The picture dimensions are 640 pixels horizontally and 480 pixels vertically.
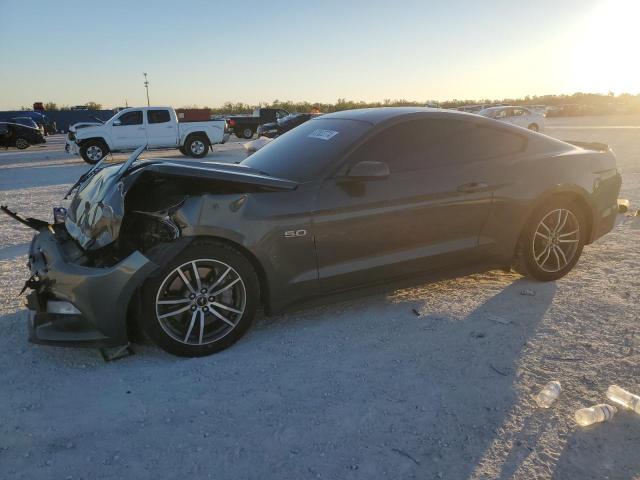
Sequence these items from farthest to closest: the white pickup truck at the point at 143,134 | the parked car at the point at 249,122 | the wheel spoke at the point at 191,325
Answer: the parked car at the point at 249,122 < the white pickup truck at the point at 143,134 < the wheel spoke at the point at 191,325

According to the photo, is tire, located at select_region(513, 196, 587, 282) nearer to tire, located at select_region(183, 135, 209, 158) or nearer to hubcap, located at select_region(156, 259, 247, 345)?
hubcap, located at select_region(156, 259, 247, 345)

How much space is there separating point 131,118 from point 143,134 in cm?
68

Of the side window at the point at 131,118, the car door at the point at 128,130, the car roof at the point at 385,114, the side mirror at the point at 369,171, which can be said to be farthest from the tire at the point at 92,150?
the side mirror at the point at 369,171

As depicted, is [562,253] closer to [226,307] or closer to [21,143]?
[226,307]

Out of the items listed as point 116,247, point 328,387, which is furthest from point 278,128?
point 328,387

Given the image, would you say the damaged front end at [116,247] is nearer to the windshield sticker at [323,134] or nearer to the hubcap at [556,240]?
the windshield sticker at [323,134]

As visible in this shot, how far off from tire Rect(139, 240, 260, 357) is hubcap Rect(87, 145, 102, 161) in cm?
1635

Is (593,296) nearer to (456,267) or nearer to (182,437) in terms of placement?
(456,267)

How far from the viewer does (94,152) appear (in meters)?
17.8

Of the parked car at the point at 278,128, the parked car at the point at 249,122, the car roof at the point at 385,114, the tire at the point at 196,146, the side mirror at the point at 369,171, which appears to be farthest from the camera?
the parked car at the point at 249,122

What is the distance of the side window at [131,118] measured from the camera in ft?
58.7

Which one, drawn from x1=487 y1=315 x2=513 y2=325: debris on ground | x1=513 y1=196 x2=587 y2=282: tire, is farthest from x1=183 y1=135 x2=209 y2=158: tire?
x1=487 y1=315 x2=513 y2=325: debris on ground

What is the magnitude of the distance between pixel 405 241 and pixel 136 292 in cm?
195

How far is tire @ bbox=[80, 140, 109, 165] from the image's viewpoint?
57.6ft
